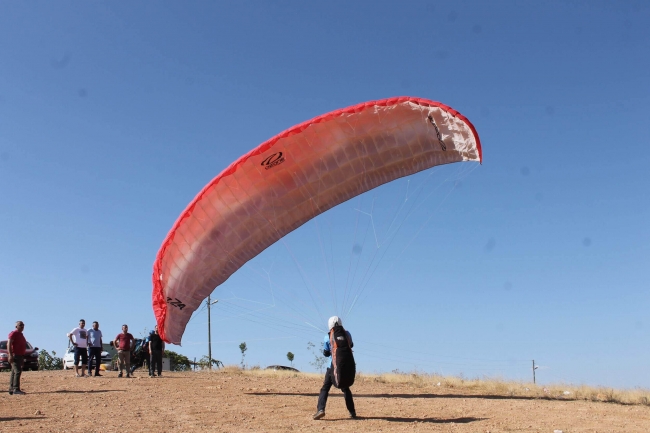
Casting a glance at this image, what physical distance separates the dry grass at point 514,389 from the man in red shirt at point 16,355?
24.7 ft

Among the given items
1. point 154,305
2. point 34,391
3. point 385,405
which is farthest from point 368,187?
point 34,391

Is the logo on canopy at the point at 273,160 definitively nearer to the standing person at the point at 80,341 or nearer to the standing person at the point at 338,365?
the standing person at the point at 338,365

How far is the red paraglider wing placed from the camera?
473 inches

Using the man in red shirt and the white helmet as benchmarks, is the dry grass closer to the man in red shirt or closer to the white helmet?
the white helmet

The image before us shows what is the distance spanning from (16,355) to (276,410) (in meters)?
6.24

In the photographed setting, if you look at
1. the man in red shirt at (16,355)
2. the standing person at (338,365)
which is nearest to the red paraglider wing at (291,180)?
the man in red shirt at (16,355)

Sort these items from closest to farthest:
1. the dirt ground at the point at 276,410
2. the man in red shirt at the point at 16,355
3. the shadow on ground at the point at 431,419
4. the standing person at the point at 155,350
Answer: the dirt ground at the point at 276,410, the shadow on ground at the point at 431,419, the man in red shirt at the point at 16,355, the standing person at the point at 155,350

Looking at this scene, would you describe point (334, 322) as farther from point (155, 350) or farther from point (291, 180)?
point (155, 350)

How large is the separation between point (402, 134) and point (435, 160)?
94 cm

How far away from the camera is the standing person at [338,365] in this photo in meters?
9.62

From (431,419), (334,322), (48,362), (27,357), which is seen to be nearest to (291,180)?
(334,322)

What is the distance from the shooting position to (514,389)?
14.9 meters

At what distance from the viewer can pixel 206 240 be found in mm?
13047

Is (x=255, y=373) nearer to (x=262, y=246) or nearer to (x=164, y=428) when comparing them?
(x=262, y=246)
